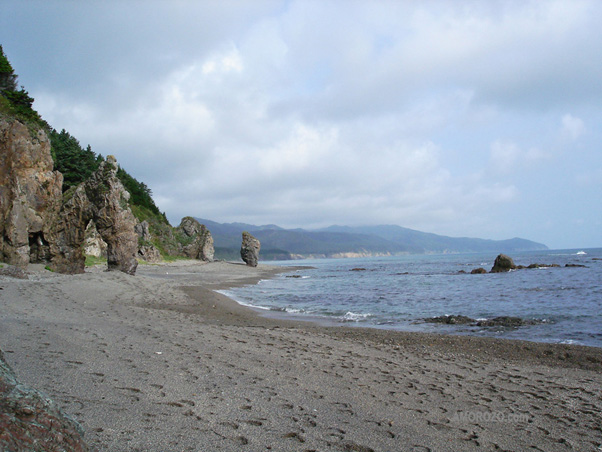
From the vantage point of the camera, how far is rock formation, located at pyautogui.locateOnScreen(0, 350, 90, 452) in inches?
78.6

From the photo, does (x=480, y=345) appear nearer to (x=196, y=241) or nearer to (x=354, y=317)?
(x=354, y=317)

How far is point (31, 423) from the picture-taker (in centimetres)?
213

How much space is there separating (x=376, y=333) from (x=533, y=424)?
7.12 m

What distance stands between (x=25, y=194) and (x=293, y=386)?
20615mm

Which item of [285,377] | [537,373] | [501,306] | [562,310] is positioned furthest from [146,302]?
[562,310]

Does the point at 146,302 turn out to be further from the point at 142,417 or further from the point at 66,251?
the point at 142,417

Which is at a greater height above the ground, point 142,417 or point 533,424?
point 142,417

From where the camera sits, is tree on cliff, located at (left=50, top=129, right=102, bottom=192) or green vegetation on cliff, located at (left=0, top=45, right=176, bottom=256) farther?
tree on cliff, located at (left=50, top=129, right=102, bottom=192)

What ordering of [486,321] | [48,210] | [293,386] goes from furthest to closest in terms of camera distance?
[48,210]
[486,321]
[293,386]

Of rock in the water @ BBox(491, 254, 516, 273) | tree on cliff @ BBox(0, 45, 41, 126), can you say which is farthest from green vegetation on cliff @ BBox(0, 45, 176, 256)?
rock in the water @ BBox(491, 254, 516, 273)

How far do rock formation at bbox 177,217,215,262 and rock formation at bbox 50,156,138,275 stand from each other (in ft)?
144

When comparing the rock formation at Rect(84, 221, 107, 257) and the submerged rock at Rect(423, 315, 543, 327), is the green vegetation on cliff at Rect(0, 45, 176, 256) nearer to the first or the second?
the rock formation at Rect(84, 221, 107, 257)

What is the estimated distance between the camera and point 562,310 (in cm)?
1658

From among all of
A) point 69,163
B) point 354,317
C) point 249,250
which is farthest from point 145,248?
point 354,317
